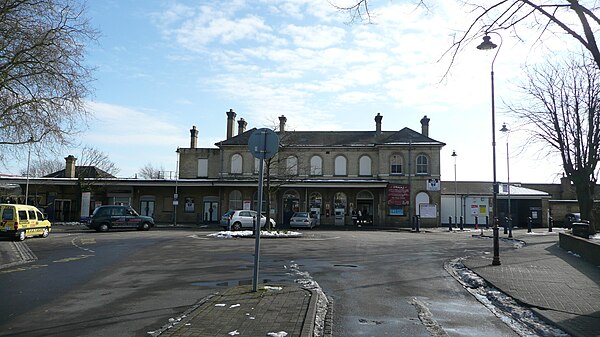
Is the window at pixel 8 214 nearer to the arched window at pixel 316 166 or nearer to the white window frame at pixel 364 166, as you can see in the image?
the arched window at pixel 316 166

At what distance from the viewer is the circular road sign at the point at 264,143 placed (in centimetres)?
866

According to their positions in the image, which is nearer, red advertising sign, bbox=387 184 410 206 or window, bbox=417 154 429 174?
red advertising sign, bbox=387 184 410 206

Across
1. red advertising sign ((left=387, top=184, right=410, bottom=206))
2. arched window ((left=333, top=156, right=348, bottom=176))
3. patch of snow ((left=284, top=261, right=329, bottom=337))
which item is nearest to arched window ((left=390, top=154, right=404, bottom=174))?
red advertising sign ((left=387, top=184, right=410, bottom=206))

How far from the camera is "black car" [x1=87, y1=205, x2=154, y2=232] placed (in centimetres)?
2972

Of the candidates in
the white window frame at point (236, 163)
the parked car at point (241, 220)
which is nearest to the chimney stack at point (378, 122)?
the white window frame at point (236, 163)

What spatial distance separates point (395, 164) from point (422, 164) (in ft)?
8.23

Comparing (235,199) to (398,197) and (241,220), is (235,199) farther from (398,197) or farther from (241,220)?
(398,197)

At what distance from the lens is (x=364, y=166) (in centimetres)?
4550

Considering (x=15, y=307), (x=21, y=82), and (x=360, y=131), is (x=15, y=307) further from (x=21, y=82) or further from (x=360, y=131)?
(x=360, y=131)

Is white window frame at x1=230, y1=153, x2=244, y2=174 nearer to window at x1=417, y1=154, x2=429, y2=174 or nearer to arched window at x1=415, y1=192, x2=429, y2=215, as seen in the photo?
window at x1=417, y1=154, x2=429, y2=174

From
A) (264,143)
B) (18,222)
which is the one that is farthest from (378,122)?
(264,143)

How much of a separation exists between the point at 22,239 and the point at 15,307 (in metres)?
16.8

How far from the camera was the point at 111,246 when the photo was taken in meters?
18.9

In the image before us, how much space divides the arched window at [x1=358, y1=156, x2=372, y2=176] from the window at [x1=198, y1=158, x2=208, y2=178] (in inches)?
654
